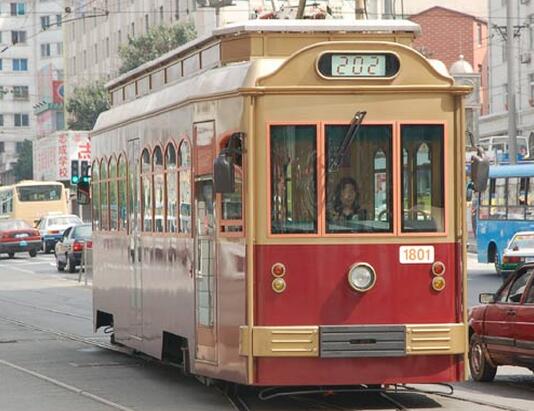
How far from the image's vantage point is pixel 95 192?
60.8ft

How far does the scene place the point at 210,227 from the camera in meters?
13.0

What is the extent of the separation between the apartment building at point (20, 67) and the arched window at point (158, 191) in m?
123

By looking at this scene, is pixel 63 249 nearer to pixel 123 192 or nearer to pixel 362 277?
pixel 123 192

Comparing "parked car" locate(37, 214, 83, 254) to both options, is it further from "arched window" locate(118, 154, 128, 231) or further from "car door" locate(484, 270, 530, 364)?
"car door" locate(484, 270, 530, 364)

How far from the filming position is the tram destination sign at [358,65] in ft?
40.5

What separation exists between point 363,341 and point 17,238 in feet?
149

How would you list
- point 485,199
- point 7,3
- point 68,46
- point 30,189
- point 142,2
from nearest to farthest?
point 485,199 → point 30,189 → point 142,2 → point 68,46 → point 7,3

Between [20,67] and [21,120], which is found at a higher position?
[20,67]

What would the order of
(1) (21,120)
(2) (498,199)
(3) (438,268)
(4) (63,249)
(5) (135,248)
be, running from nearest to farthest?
(3) (438,268) → (5) (135,248) → (2) (498,199) → (4) (63,249) → (1) (21,120)

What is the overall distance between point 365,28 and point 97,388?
Result: 475 cm

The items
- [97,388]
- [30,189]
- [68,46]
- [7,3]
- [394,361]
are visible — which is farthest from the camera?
[7,3]

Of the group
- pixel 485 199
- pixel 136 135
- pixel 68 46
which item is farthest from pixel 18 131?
pixel 136 135

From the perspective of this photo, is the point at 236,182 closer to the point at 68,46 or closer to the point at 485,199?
the point at 485,199

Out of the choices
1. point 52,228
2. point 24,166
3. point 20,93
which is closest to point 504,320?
point 52,228
